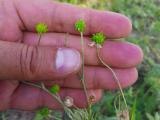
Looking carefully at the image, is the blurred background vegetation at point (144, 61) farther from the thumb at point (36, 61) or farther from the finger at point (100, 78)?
the thumb at point (36, 61)

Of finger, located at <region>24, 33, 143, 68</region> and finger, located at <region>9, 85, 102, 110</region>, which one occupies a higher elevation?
finger, located at <region>24, 33, 143, 68</region>

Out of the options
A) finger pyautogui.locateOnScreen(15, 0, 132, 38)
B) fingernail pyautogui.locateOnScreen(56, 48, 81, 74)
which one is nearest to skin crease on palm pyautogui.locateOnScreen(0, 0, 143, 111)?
finger pyautogui.locateOnScreen(15, 0, 132, 38)

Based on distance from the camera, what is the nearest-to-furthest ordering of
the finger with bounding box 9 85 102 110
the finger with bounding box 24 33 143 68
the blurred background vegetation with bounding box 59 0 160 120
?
the finger with bounding box 24 33 143 68
the finger with bounding box 9 85 102 110
the blurred background vegetation with bounding box 59 0 160 120

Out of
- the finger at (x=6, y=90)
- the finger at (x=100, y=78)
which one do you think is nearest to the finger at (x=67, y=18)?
the finger at (x=100, y=78)

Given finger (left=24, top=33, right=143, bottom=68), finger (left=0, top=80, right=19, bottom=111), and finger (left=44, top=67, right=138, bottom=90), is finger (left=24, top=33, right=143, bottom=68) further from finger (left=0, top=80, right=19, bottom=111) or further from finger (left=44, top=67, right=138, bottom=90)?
finger (left=0, top=80, right=19, bottom=111)

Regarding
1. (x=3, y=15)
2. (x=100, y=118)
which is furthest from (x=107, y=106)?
(x=3, y=15)

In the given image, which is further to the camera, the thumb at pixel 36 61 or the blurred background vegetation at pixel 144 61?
the blurred background vegetation at pixel 144 61
